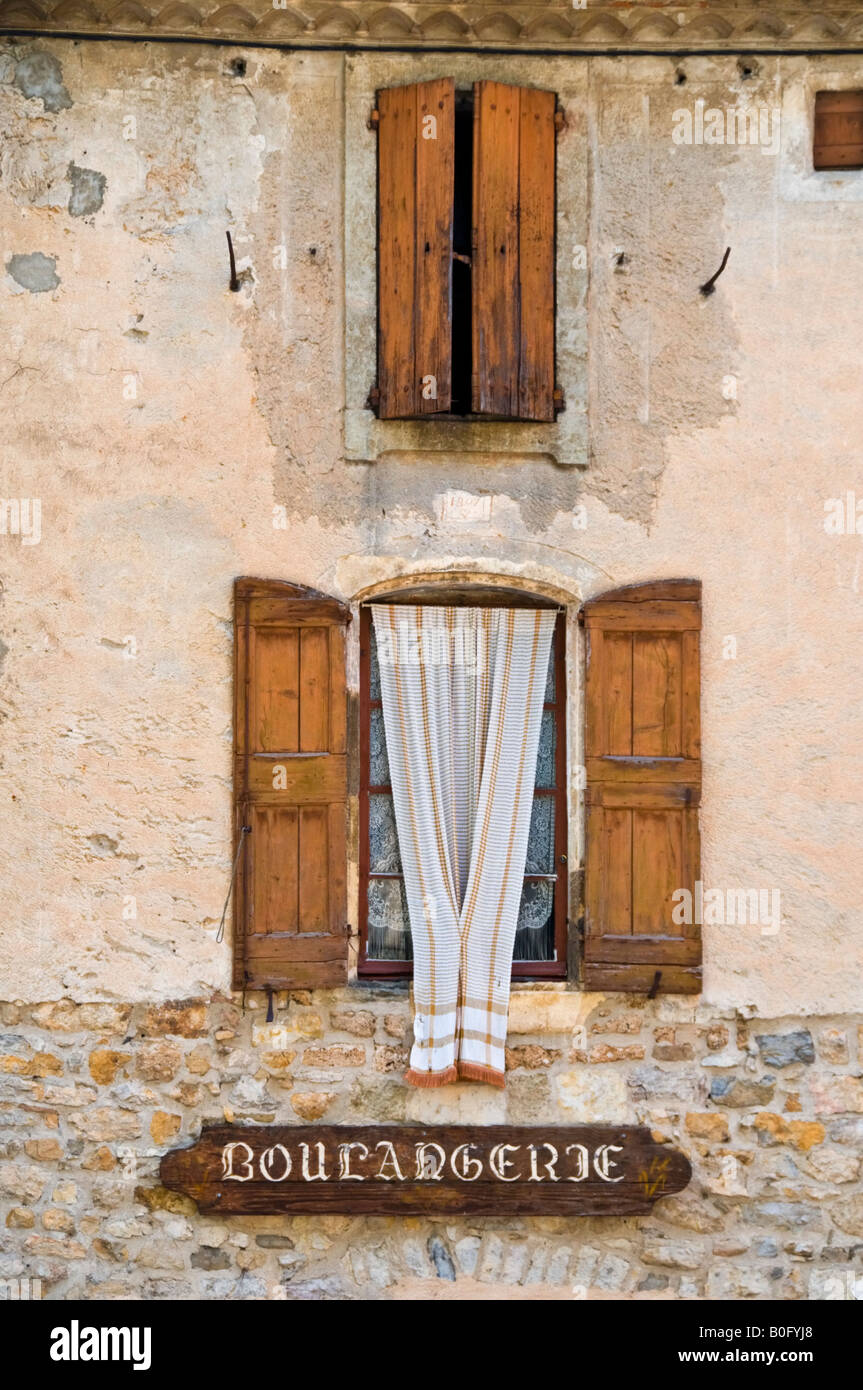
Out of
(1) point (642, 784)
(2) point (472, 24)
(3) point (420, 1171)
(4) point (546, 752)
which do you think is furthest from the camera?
(4) point (546, 752)

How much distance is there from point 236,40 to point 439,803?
3284 millimetres

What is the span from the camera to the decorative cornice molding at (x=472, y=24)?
582cm

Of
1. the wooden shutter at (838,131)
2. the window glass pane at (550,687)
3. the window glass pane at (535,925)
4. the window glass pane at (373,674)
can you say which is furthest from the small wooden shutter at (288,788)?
the wooden shutter at (838,131)

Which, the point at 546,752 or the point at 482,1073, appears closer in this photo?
the point at 482,1073

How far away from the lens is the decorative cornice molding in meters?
5.82

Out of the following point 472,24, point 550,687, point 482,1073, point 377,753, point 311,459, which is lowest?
point 482,1073

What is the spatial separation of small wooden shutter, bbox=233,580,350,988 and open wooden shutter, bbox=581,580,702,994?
104 centimetres

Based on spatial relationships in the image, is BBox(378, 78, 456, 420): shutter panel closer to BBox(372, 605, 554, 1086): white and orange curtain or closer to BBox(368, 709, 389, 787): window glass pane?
BBox(372, 605, 554, 1086): white and orange curtain

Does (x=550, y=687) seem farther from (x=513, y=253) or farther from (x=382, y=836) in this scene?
(x=513, y=253)

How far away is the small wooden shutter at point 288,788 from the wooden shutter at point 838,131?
9.24 ft

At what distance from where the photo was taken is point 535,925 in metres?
5.91

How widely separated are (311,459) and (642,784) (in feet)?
6.28

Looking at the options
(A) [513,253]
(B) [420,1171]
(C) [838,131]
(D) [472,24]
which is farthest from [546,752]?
(D) [472,24]

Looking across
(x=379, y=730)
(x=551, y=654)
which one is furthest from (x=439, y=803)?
(x=551, y=654)
